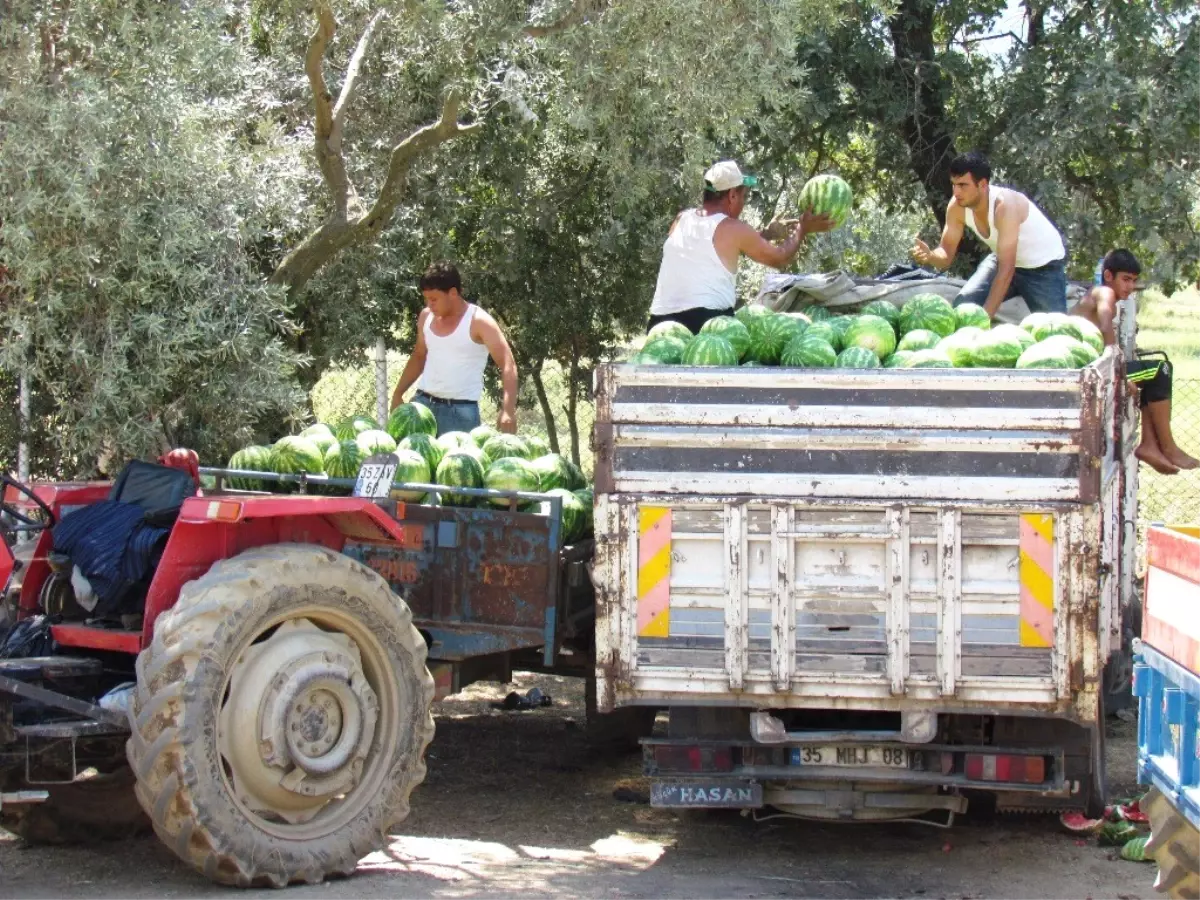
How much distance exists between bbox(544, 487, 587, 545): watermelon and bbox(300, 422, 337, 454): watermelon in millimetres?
1235

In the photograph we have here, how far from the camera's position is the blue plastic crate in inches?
196

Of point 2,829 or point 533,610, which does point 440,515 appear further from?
point 2,829

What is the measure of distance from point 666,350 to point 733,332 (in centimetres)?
40

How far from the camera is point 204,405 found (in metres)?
9.49

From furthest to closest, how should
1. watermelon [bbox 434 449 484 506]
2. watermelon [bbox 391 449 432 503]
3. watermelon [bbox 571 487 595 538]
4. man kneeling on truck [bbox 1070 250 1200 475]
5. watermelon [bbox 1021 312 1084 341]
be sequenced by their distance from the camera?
man kneeling on truck [bbox 1070 250 1200 475], watermelon [bbox 571 487 595 538], watermelon [bbox 434 449 484 506], watermelon [bbox 391 449 432 503], watermelon [bbox 1021 312 1084 341]

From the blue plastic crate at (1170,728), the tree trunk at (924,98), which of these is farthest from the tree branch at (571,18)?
the blue plastic crate at (1170,728)

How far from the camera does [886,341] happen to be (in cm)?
767

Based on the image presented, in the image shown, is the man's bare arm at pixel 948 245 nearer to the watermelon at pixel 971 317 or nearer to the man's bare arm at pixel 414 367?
the watermelon at pixel 971 317

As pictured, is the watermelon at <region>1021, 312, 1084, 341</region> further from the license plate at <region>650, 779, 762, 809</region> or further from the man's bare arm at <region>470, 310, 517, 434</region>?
the man's bare arm at <region>470, 310, 517, 434</region>

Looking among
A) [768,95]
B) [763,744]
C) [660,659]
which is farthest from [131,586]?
[768,95]

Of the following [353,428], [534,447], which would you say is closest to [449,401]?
[353,428]

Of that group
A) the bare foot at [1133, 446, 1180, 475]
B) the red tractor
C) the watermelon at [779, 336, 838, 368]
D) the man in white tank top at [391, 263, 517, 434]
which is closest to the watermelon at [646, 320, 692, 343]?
the watermelon at [779, 336, 838, 368]

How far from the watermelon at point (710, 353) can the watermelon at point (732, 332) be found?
0.46ft

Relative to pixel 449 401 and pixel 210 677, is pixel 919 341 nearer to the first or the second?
pixel 449 401
